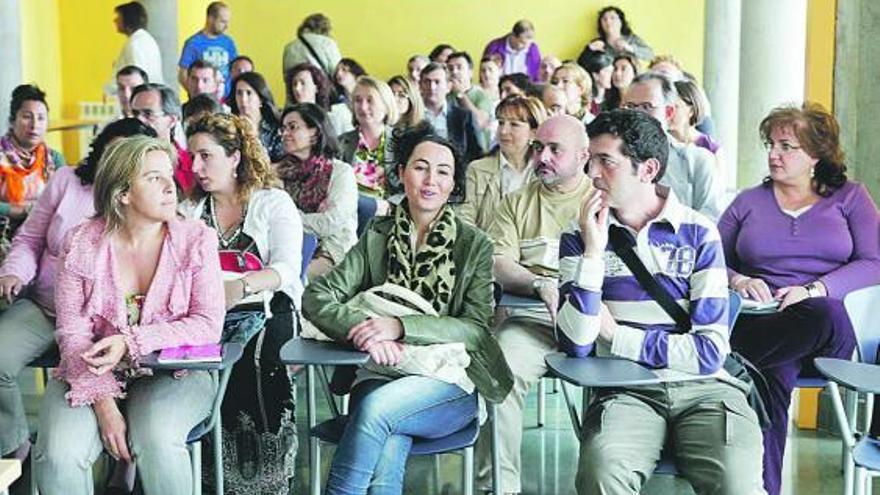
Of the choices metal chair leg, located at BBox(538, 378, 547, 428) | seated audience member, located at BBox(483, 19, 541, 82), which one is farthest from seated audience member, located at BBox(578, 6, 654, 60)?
metal chair leg, located at BBox(538, 378, 547, 428)

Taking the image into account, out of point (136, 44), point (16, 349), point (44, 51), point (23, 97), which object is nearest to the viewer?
point (16, 349)

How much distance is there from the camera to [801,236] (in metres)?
5.07

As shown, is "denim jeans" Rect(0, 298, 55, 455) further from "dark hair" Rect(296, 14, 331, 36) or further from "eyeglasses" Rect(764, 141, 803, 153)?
"dark hair" Rect(296, 14, 331, 36)

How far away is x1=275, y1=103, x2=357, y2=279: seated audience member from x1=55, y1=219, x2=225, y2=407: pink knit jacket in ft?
6.38

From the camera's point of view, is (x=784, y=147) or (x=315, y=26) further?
(x=315, y=26)

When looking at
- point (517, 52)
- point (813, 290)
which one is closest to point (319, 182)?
point (813, 290)

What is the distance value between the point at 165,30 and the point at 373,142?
21.4ft

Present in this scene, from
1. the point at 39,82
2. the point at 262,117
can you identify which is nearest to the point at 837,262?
the point at 262,117

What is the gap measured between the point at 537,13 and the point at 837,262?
11.7 meters

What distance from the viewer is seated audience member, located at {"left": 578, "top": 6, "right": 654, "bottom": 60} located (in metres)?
15.5

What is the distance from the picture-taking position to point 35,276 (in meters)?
5.02

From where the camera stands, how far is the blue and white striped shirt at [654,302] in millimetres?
3904

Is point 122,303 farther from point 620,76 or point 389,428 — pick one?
point 620,76

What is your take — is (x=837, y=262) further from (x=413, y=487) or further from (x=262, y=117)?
(x=262, y=117)
